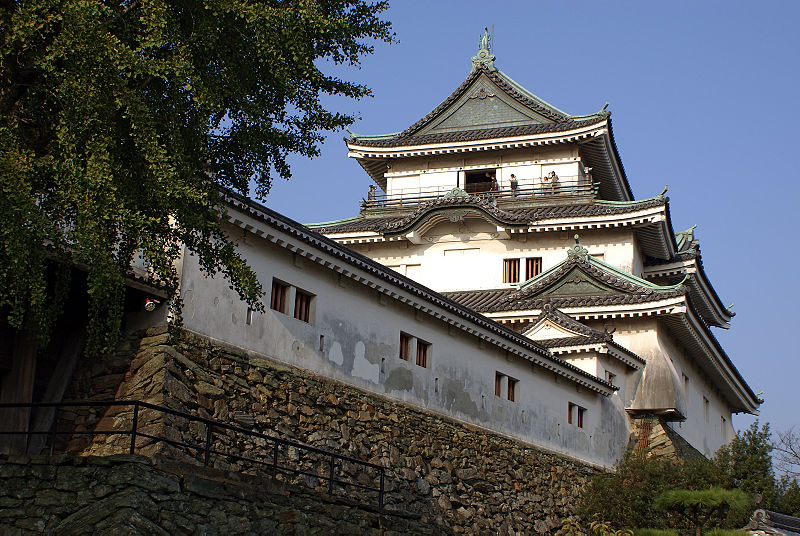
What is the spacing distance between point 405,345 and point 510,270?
51.5ft

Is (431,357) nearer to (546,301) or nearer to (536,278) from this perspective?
(546,301)

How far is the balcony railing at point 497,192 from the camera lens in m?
38.6

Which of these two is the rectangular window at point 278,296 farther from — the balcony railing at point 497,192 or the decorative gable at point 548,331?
the balcony railing at point 497,192

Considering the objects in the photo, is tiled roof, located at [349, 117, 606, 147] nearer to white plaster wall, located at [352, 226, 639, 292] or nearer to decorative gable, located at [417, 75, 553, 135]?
decorative gable, located at [417, 75, 553, 135]

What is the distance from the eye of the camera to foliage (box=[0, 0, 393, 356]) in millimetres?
11945

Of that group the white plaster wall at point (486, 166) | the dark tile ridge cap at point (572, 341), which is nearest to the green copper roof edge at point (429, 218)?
the white plaster wall at point (486, 166)

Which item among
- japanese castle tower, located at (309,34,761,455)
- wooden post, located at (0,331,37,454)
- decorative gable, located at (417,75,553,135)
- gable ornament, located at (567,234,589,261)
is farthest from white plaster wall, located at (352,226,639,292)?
wooden post, located at (0,331,37,454)

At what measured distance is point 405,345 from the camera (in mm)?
22500

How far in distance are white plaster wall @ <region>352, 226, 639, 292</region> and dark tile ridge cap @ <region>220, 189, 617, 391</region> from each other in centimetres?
920

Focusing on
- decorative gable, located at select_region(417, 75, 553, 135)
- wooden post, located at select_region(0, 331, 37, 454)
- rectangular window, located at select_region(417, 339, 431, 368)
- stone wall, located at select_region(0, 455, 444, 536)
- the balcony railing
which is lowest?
stone wall, located at select_region(0, 455, 444, 536)

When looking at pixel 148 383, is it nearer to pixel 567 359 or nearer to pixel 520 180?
pixel 567 359

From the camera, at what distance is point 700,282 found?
4097 centimetres

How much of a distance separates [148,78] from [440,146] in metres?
27.7

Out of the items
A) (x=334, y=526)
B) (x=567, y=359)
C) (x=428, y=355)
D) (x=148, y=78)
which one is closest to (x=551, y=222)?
(x=567, y=359)
